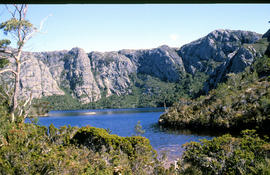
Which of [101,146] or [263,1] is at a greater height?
[263,1]

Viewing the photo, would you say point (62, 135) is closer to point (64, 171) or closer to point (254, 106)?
point (64, 171)

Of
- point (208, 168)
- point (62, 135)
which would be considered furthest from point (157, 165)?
point (62, 135)

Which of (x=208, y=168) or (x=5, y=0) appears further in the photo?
(x=208, y=168)

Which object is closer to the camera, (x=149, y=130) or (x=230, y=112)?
(x=230, y=112)

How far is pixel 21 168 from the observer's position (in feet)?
21.5

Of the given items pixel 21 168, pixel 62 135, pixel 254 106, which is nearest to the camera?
pixel 21 168

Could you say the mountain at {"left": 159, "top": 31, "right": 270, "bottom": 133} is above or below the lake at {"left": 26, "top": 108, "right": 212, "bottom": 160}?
above

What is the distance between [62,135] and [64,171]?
882 cm

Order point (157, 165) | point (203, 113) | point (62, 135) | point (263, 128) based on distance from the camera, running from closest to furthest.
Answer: point (157, 165) → point (62, 135) → point (263, 128) → point (203, 113)

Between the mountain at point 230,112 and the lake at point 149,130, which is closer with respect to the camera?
the lake at point 149,130

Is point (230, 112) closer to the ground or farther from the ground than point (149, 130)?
farther from the ground

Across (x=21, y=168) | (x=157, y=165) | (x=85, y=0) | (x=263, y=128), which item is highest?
(x=85, y=0)

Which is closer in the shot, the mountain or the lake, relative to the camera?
the lake

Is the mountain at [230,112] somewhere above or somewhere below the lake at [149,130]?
above
